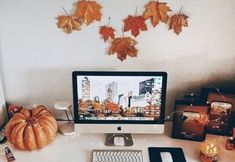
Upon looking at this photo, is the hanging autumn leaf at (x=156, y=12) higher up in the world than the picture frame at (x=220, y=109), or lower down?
higher up

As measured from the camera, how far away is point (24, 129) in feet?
6.24

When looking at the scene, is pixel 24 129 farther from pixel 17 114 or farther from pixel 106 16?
pixel 106 16

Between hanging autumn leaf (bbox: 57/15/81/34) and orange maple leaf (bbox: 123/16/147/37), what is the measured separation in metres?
0.28

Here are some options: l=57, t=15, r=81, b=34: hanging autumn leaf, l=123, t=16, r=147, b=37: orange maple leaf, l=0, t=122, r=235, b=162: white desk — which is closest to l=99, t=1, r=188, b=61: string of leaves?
l=123, t=16, r=147, b=37: orange maple leaf

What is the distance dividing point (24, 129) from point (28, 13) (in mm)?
664

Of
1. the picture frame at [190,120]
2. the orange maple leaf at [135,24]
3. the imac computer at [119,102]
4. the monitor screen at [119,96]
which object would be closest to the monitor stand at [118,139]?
the imac computer at [119,102]

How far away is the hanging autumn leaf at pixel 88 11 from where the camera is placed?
1.93 m

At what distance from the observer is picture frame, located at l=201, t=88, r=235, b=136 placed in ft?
6.64

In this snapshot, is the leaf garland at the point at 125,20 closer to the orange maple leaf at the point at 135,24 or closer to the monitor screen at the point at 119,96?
the orange maple leaf at the point at 135,24

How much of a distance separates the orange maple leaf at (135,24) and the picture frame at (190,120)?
471 millimetres

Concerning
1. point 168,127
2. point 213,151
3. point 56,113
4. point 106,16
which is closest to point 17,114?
point 56,113

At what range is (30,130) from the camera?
1.89 m

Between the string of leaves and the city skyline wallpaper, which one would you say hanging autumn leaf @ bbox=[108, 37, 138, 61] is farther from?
the city skyline wallpaper

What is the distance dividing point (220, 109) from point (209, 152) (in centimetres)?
32
